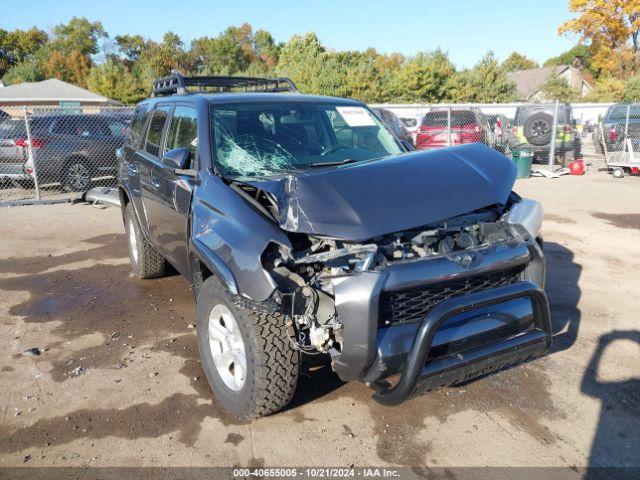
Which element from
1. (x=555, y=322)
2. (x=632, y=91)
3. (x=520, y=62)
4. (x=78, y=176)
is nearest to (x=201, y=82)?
(x=555, y=322)

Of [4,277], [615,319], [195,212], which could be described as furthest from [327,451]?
[4,277]

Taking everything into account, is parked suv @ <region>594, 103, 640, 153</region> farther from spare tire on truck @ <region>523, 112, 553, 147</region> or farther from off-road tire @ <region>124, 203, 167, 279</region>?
off-road tire @ <region>124, 203, 167, 279</region>

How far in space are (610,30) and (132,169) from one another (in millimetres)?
53860

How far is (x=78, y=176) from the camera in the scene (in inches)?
465

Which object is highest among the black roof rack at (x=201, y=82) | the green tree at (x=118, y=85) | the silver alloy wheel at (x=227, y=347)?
the green tree at (x=118, y=85)

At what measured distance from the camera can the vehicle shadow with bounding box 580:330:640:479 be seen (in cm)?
277

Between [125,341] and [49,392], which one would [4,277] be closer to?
[125,341]

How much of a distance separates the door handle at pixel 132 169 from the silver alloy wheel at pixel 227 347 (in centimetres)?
251

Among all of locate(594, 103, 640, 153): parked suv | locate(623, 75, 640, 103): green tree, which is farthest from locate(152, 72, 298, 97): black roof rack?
locate(623, 75, 640, 103): green tree

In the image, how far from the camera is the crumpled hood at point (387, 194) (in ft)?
9.32

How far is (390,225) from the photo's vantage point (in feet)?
9.39

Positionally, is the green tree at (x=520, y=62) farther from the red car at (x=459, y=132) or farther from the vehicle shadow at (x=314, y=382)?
the vehicle shadow at (x=314, y=382)

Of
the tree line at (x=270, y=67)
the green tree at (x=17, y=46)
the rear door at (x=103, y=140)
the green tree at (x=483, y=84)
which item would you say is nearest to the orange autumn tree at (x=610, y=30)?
the tree line at (x=270, y=67)

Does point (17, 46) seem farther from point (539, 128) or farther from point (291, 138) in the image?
point (291, 138)
